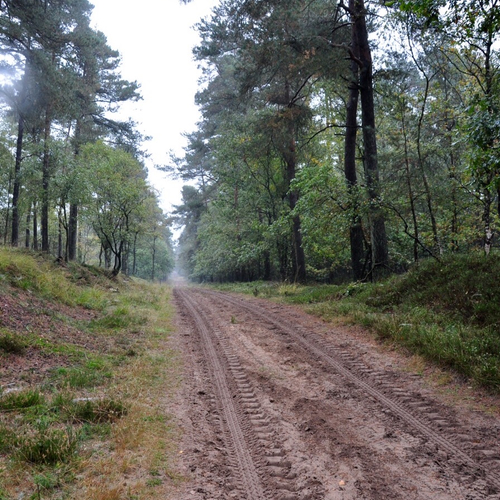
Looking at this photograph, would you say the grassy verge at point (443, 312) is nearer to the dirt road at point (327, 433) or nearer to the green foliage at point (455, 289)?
the green foliage at point (455, 289)

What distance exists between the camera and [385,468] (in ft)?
9.77

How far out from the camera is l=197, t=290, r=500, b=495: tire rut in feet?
9.73

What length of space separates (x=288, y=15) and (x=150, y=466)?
12.2 metres

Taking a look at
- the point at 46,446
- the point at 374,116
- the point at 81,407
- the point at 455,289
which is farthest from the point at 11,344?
the point at 374,116

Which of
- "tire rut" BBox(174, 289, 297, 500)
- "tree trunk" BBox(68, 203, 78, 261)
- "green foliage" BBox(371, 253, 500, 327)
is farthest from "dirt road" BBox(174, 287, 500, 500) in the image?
"tree trunk" BBox(68, 203, 78, 261)

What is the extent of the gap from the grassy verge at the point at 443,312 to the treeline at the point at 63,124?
41.0 ft

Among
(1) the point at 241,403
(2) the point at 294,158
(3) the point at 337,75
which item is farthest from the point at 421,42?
(1) the point at 241,403

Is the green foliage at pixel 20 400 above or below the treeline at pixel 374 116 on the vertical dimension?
below

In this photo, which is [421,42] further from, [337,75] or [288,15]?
[288,15]

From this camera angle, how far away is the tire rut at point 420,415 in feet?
9.73

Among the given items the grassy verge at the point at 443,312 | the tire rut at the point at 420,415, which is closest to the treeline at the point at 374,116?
the grassy verge at the point at 443,312

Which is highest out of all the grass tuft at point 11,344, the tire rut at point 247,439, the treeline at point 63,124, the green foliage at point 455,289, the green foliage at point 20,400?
the treeline at point 63,124

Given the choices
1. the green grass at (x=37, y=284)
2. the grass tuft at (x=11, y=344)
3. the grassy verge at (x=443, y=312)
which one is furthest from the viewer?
the green grass at (x=37, y=284)

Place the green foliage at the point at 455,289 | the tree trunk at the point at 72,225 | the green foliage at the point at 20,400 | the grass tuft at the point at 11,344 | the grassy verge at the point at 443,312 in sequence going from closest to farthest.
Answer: the green foliage at the point at 20,400 < the grassy verge at the point at 443,312 < the grass tuft at the point at 11,344 < the green foliage at the point at 455,289 < the tree trunk at the point at 72,225
